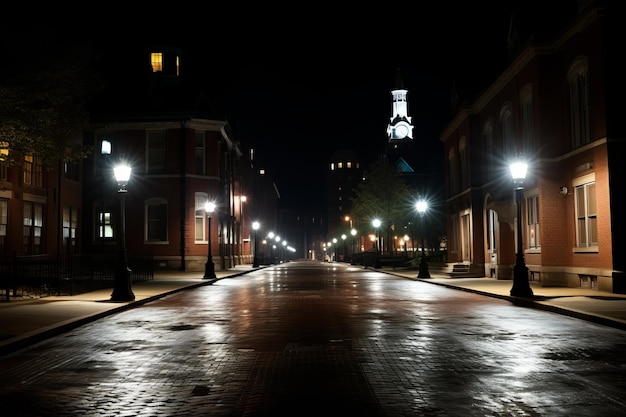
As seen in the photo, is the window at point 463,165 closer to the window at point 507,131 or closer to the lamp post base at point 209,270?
the window at point 507,131

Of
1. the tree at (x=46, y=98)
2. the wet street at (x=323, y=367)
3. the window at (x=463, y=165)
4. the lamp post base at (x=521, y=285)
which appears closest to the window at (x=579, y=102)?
the lamp post base at (x=521, y=285)

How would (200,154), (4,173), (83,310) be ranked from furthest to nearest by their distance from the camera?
(200,154)
(4,173)
(83,310)

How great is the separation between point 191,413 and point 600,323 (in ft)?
36.7

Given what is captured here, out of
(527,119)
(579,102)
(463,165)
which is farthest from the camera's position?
(463,165)

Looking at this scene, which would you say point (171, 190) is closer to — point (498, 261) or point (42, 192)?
point (42, 192)

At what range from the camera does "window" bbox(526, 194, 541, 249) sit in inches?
1237

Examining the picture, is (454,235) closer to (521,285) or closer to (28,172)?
(521,285)

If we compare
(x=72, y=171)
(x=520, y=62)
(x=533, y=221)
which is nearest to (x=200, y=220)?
(x=72, y=171)

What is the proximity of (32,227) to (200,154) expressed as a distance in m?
17.8

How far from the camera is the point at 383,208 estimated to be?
6875cm

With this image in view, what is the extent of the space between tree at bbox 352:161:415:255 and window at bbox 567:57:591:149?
4038 cm

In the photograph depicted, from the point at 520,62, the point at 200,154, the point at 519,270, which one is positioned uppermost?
the point at 520,62

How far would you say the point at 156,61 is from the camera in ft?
185

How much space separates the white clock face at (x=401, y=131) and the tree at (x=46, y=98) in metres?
117
